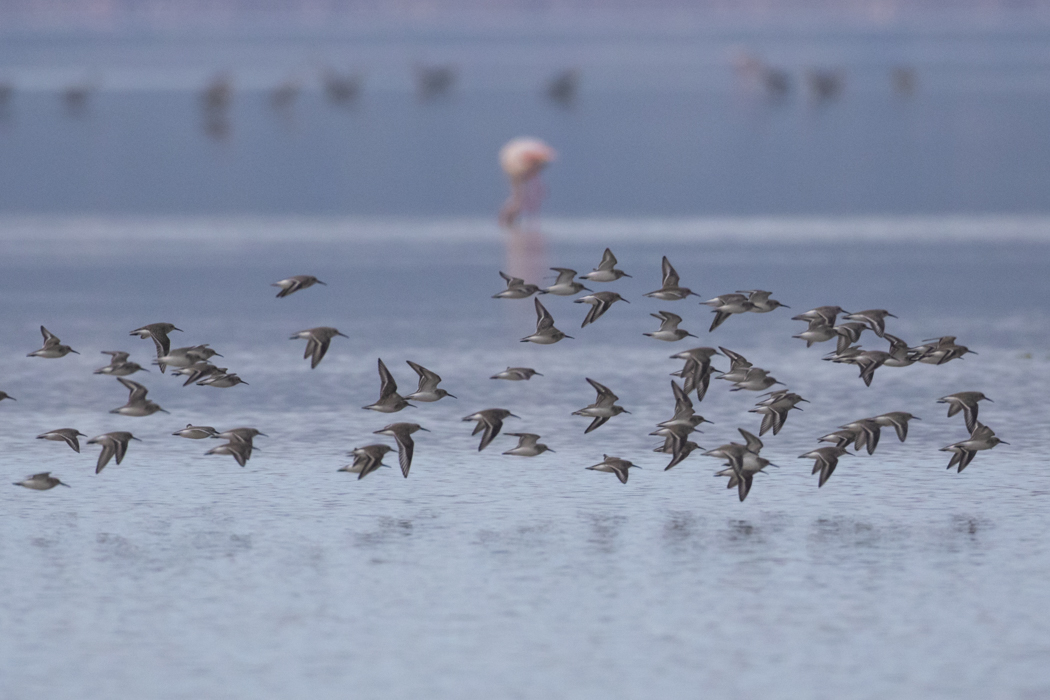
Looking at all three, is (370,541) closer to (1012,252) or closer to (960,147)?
(1012,252)

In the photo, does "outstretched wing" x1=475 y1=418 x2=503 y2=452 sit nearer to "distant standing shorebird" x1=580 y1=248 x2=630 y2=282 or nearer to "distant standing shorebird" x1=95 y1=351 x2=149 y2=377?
"distant standing shorebird" x1=580 y1=248 x2=630 y2=282

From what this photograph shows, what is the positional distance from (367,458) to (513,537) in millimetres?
1152

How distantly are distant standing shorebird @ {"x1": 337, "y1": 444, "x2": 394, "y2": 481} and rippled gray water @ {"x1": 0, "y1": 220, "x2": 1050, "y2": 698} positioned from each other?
0.35 m

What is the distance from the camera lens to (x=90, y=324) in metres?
24.1

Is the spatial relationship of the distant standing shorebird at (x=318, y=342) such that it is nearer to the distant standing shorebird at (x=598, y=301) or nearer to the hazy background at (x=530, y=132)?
the distant standing shorebird at (x=598, y=301)

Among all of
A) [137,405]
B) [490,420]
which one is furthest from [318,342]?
[137,405]

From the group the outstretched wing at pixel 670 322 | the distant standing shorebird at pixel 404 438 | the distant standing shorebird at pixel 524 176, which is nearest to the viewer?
the distant standing shorebird at pixel 404 438

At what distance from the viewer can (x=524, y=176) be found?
147ft

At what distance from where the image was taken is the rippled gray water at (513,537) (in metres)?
10.2

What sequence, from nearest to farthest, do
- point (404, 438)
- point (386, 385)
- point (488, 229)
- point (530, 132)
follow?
point (386, 385)
point (404, 438)
point (488, 229)
point (530, 132)

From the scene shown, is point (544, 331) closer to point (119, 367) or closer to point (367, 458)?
point (367, 458)

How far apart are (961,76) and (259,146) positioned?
185 ft

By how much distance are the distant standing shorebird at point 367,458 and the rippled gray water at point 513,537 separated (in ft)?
1.15

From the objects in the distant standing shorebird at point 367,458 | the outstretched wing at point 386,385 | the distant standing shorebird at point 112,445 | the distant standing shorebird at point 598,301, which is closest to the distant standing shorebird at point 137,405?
the distant standing shorebird at point 112,445
